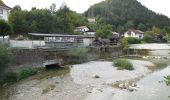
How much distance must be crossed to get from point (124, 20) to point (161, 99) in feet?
395

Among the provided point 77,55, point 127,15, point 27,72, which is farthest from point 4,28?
point 127,15

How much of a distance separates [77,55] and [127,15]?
343 ft

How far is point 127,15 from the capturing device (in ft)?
467

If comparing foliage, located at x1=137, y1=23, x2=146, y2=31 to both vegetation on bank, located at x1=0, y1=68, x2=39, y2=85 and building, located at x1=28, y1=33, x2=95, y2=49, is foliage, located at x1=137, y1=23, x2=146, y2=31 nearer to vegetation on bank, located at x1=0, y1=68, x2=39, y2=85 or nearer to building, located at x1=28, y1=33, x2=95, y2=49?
building, located at x1=28, y1=33, x2=95, y2=49

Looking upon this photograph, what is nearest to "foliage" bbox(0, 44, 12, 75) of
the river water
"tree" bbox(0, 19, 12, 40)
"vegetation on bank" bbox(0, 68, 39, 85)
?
"vegetation on bank" bbox(0, 68, 39, 85)

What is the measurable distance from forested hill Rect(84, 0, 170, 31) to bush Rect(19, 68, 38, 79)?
96.7 m

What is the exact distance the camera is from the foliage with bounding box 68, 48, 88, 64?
135 ft

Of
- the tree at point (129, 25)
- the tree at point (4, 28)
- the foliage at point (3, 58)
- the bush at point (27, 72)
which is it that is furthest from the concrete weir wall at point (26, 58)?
the tree at point (129, 25)

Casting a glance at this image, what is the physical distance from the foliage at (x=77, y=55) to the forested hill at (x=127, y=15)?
84557mm

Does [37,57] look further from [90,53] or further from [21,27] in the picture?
[21,27]

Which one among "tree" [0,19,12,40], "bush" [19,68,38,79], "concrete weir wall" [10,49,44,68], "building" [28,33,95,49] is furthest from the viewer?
"building" [28,33,95,49]

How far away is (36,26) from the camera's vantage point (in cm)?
5769

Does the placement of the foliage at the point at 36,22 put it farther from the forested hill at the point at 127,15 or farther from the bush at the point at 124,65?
the forested hill at the point at 127,15

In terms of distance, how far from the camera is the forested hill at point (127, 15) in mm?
133000
